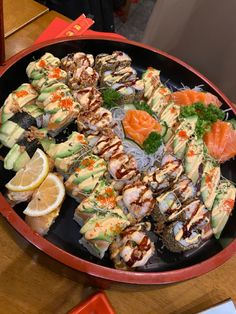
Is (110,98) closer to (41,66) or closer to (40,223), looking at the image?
(41,66)

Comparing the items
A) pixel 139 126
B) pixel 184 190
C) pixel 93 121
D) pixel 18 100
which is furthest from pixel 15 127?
pixel 184 190

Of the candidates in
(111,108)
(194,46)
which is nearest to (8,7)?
(111,108)

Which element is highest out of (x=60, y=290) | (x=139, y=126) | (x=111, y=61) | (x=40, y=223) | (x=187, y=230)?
(x=111, y=61)

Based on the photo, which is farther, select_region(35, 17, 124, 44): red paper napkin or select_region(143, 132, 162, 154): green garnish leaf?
select_region(35, 17, 124, 44): red paper napkin

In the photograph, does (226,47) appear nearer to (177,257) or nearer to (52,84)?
(52,84)

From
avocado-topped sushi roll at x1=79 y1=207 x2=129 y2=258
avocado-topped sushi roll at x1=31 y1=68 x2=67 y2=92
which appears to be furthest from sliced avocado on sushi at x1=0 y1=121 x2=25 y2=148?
avocado-topped sushi roll at x1=79 y1=207 x2=129 y2=258

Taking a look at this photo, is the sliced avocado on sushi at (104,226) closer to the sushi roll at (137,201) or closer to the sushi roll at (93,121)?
the sushi roll at (137,201)

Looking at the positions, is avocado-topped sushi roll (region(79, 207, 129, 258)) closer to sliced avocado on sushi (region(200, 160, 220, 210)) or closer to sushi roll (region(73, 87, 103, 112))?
sliced avocado on sushi (region(200, 160, 220, 210))
